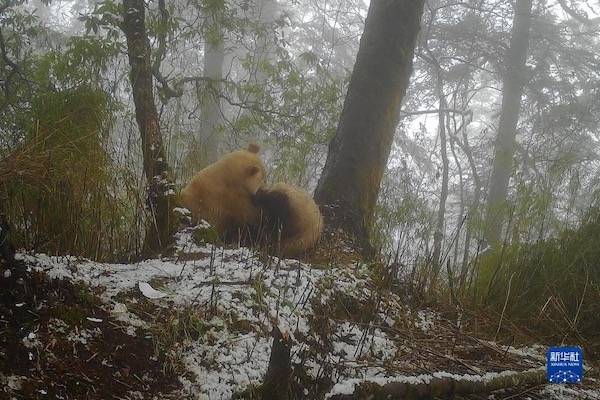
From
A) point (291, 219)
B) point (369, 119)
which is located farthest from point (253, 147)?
point (369, 119)

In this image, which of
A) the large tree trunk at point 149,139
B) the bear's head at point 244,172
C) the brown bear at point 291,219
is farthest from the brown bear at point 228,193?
the large tree trunk at point 149,139

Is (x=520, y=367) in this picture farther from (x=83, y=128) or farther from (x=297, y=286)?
(x=83, y=128)

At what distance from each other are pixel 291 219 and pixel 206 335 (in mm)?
1552

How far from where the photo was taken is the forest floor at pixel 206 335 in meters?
1.69

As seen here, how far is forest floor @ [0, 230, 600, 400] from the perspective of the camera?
5.54ft

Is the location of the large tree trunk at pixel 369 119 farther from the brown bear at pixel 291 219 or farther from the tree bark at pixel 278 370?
the tree bark at pixel 278 370

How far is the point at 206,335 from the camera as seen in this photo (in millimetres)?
2104

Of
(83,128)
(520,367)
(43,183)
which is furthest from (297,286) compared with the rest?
(83,128)

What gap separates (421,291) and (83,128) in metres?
2.43

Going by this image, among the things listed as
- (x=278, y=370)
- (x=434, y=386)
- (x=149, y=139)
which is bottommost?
(x=434, y=386)

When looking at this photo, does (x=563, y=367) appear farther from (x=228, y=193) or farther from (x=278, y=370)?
(x=228, y=193)

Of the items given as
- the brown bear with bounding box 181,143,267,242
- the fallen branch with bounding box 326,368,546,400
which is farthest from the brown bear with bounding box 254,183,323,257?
the fallen branch with bounding box 326,368,546,400

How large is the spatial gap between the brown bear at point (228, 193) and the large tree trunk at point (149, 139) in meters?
0.49

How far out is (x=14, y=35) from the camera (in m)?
4.14
